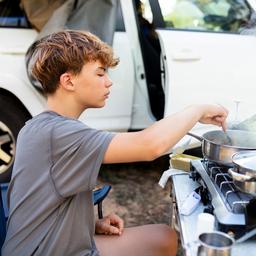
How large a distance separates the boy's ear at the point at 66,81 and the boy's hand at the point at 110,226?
1.92ft

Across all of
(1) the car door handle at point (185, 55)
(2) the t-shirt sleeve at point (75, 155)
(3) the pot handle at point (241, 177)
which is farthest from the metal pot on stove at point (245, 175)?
(1) the car door handle at point (185, 55)

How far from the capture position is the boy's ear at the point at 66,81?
1432 mm

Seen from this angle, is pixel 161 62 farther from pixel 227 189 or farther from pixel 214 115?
pixel 227 189

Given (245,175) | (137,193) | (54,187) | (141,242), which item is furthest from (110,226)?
(137,193)

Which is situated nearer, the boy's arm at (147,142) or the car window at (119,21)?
the boy's arm at (147,142)

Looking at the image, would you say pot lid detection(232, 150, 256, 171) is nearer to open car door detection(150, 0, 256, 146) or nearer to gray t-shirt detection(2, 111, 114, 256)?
gray t-shirt detection(2, 111, 114, 256)

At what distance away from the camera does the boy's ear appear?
1432 mm

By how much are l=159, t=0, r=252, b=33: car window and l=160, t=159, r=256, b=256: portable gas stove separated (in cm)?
198

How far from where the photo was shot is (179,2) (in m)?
3.55

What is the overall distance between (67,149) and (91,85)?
24cm

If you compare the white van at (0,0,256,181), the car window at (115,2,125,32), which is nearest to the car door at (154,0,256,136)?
the white van at (0,0,256,181)

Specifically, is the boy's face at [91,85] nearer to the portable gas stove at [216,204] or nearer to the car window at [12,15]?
the portable gas stove at [216,204]

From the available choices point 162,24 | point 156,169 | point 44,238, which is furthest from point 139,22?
point 44,238

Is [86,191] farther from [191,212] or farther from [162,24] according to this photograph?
[162,24]
